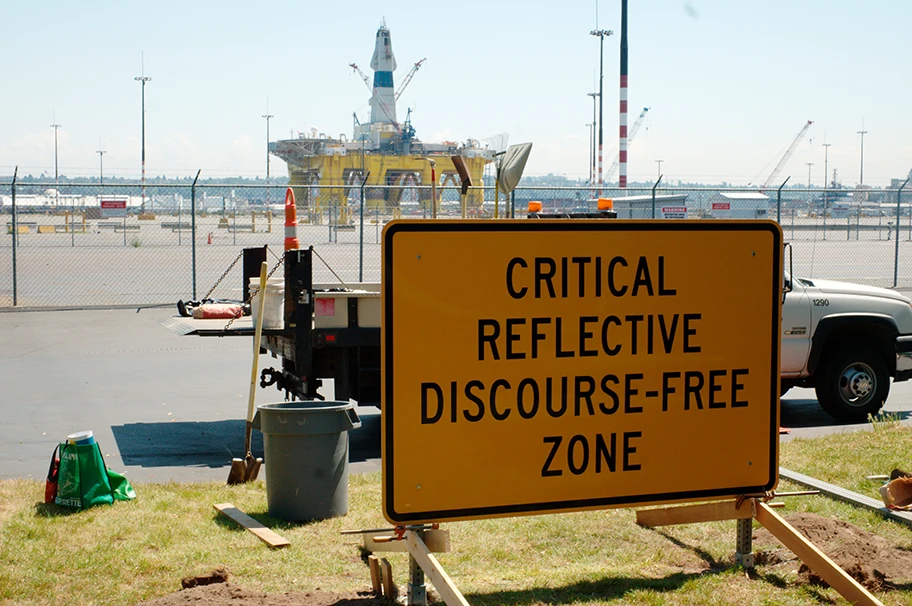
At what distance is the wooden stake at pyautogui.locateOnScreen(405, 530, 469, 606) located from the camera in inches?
157

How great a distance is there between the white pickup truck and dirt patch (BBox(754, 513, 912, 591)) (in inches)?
201

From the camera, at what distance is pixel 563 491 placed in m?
4.33

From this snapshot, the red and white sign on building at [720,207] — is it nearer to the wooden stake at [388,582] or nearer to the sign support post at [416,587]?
the wooden stake at [388,582]

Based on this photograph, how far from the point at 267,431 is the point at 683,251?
3357 millimetres

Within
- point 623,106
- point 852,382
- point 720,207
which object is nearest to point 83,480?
point 852,382

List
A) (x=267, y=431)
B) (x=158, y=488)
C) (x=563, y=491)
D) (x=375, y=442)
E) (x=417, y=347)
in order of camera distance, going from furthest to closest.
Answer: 1. (x=375, y=442)
2. (x=158, y=488)
3. (x=267, y=431)
4. (x=563, y=491)
5. (x=417, y=347)

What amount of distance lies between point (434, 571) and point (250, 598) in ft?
3.67

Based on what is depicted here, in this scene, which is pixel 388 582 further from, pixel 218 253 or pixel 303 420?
pixel 218 253

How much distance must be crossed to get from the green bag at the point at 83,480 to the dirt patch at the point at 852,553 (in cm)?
420

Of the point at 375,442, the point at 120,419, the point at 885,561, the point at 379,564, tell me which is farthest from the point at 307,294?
the point at 885,561

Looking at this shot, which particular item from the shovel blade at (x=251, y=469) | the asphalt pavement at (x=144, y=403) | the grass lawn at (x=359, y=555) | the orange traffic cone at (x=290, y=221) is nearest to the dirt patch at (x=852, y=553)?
the grass lawn at (x=359, y=555)

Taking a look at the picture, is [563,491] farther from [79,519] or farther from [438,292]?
[79,519]

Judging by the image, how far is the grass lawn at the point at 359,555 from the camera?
486cm

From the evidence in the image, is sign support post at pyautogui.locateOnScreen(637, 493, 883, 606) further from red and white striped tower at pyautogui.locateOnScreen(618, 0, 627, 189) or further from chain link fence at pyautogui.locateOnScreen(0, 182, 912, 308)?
red and white striped tower at pyautogui.locateOnScreen(618, 0, 627, 189)
